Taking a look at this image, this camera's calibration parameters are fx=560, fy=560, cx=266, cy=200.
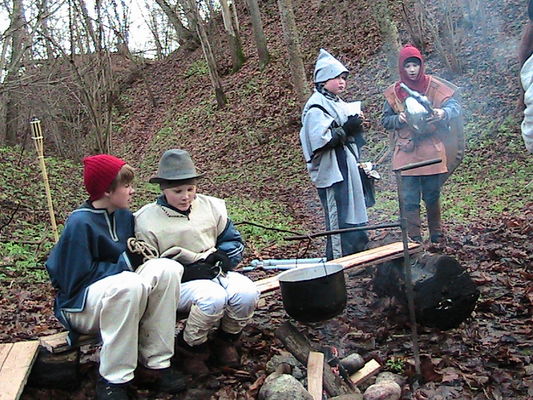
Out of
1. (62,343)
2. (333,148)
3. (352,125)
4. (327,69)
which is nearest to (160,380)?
(62,343)

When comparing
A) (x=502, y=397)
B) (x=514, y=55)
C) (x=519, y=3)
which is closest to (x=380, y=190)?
(x=514, y=55)

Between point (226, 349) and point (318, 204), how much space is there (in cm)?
704

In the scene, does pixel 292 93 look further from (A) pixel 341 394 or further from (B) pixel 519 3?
(A) pixel 341 394

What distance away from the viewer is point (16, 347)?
327cm

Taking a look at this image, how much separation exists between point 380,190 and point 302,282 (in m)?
7.65

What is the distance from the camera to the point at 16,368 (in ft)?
9.87

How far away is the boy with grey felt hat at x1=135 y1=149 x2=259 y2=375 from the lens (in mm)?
3457

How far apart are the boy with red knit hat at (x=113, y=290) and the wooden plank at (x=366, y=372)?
1070mm

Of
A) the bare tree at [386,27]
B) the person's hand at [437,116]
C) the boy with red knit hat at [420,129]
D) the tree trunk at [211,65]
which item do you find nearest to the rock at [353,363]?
the boy with red knit hat at [420,129]

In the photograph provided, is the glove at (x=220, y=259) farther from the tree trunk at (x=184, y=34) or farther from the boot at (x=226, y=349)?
the tree trunk at (x=184, y=34)

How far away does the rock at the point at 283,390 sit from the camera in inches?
123

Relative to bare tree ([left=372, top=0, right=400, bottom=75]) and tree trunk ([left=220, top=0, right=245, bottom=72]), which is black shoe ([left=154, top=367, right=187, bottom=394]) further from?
tree trunk ([left=220, top=0, right=245, bottom=72])

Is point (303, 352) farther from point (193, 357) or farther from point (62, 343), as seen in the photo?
point (62, 343)

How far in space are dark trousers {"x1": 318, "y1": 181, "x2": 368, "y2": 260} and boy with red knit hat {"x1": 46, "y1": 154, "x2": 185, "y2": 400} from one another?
1888 mm
